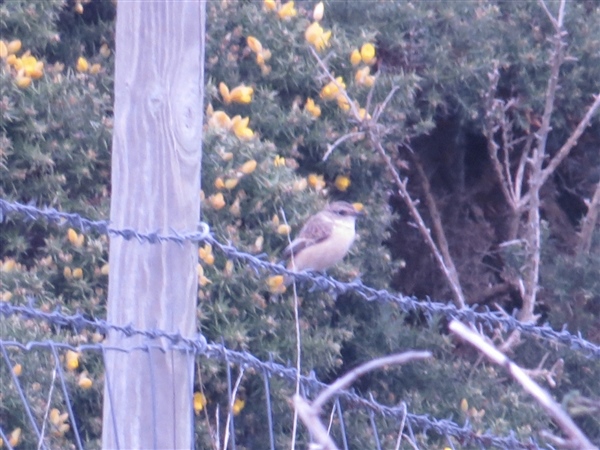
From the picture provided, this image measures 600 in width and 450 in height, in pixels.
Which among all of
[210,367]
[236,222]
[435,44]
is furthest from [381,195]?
[210,367]

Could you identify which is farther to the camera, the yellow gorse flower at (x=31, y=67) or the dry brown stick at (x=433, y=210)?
the dry brown stick at (x=433, y=210)

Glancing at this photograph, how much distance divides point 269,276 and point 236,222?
328mm

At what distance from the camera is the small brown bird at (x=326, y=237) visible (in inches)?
222

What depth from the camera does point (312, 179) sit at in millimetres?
6055

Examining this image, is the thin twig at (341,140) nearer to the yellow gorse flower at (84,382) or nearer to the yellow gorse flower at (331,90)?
the yellow gorse flower at (331,90)

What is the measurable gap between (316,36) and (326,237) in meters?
1.27

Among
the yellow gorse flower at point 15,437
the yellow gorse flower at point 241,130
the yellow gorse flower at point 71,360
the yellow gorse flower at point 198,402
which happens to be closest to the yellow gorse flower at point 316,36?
the yellow gorse flower at point 241,130

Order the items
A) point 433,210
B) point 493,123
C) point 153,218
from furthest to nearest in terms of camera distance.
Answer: point 433,210
point 493,123
point 153,218

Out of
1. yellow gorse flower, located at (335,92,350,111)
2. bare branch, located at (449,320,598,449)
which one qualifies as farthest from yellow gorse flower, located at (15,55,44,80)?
bare branch, located at (449,320,598,449)

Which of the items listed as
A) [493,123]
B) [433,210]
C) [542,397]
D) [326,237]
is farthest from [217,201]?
[542,397]

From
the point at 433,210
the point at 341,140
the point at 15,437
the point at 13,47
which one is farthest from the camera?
the point at 433,210

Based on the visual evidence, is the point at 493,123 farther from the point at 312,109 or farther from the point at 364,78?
the point at 312,109

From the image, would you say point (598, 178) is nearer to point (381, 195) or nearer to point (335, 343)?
point (381, 195)

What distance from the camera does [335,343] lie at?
5.57 metres
